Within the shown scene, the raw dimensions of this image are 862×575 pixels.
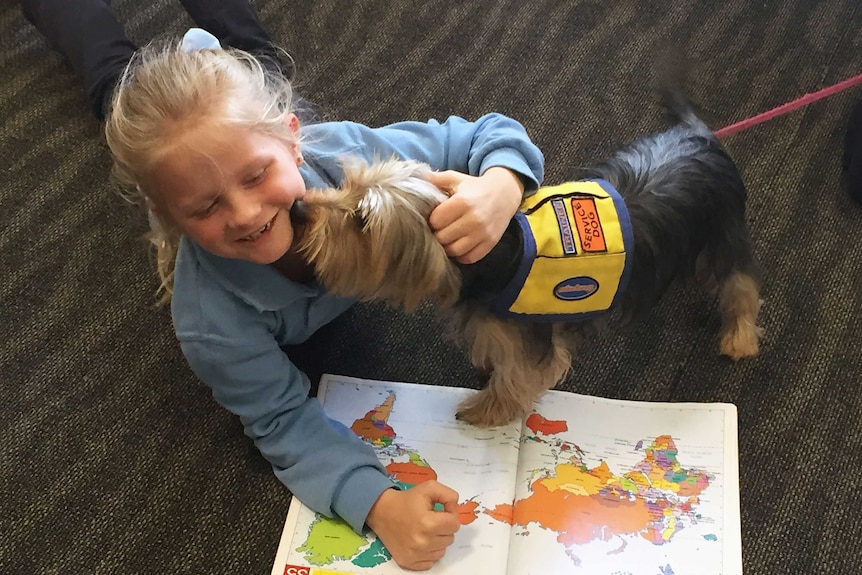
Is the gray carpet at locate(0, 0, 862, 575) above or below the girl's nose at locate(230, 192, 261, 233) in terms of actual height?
below

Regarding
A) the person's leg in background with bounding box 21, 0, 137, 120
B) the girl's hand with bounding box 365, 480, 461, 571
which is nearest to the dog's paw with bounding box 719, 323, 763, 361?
the girl's hand with bounding box 365, 480, 461, 571

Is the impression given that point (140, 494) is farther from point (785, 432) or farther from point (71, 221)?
point (785, 432)

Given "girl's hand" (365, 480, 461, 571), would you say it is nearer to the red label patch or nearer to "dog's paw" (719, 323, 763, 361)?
the red label patch

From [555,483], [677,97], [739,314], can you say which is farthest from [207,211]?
[739,314]

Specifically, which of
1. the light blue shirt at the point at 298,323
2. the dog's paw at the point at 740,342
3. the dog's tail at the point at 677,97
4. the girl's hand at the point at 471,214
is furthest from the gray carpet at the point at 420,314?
the girl's hand at the point at 471,214

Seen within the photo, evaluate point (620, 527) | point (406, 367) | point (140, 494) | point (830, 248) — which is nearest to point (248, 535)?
point (140, 494)

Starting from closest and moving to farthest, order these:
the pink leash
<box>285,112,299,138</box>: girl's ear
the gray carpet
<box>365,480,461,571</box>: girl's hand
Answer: <box>285,112,299,138</box>: girl's ear
<box>365,480,461,571</box>: girl's hand
the gray carpet
the pink leash

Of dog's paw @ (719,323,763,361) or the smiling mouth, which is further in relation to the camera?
dog's paw @ (719,323,763,361)

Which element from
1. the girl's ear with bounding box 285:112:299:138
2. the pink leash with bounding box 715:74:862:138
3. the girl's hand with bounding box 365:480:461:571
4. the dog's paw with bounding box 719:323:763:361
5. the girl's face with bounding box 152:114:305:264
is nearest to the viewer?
the girl's face with bounding box 152:114:305:264
